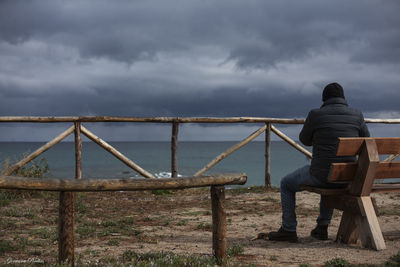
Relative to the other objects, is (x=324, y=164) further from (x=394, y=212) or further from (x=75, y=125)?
(x=75, y=125)

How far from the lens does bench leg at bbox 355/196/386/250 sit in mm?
4441

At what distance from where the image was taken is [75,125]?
902 cm

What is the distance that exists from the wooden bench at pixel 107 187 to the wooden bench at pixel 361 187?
1.43 metres

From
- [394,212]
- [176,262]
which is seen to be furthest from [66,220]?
[394,212]

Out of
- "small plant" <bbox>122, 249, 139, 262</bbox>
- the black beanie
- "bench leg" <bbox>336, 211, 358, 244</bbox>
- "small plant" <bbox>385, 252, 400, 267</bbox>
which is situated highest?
the black beanie

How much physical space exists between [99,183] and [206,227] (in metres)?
2.96

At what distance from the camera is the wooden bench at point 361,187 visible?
445 centimetres

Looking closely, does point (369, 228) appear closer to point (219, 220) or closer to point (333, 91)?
point (333, 91)

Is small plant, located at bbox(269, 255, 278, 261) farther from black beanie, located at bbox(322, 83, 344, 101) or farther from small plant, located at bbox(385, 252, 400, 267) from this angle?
black beanie, located at bbox(322, 83, 344, 101)

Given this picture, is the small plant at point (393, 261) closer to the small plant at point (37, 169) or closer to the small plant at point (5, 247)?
the small plant at point (5, 247)

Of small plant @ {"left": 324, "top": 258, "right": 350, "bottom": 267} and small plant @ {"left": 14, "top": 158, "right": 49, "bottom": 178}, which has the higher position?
small plant @ {"left": 14, "top": 158, "right": 49, "bottom": 178}

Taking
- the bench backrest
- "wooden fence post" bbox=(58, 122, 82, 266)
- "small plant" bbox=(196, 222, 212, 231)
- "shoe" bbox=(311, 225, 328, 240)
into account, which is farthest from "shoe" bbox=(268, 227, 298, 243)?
"wooden fence post" bbox=(58, 122, 82, 266)

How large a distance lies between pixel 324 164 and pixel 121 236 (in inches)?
111

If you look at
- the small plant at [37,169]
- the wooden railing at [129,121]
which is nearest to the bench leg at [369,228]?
the wooden railing at [129,121]
